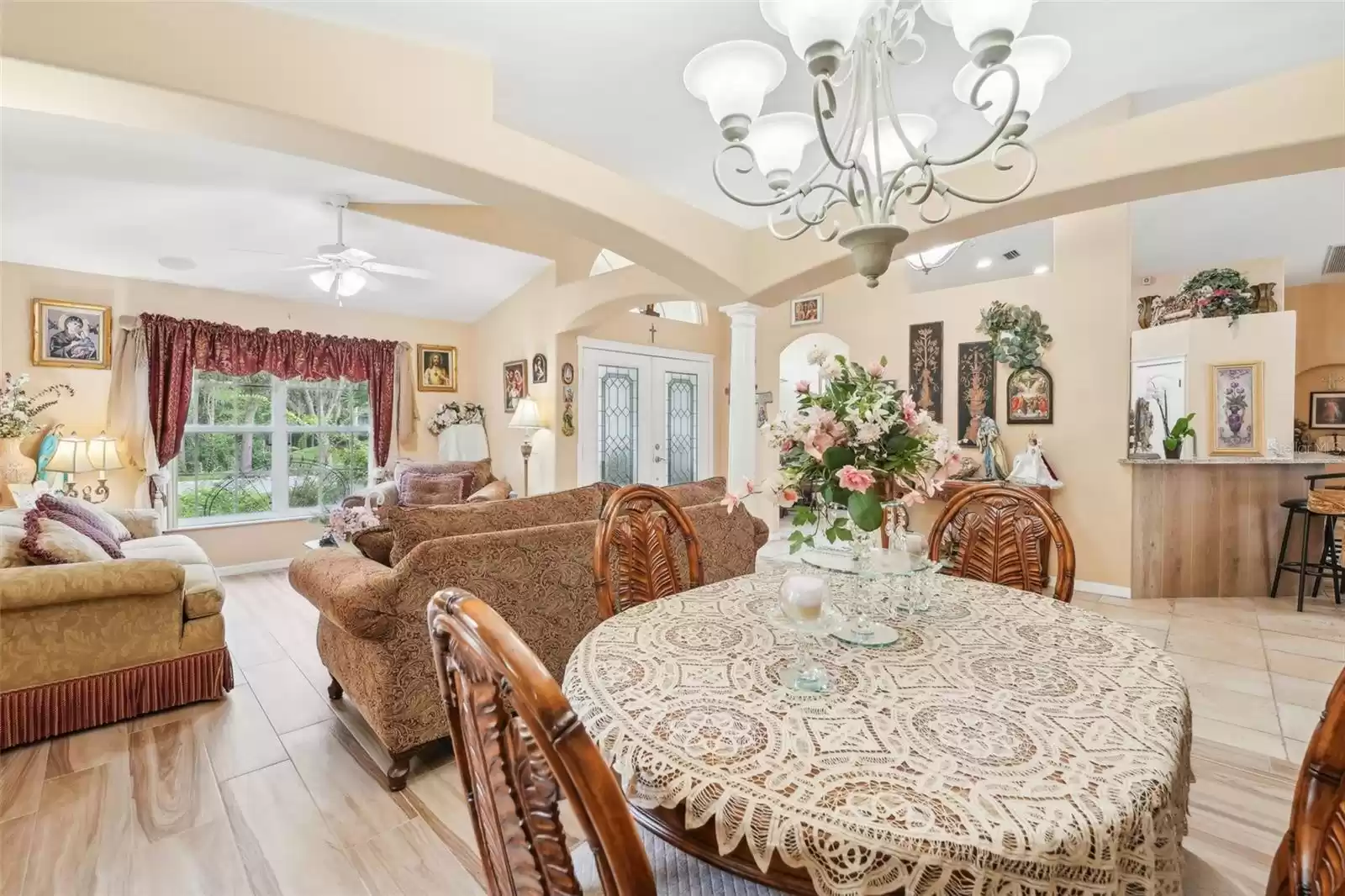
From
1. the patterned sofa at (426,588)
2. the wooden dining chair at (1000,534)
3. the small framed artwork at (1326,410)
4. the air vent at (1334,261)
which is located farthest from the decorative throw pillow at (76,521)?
the small framed artwork at (1326,410)

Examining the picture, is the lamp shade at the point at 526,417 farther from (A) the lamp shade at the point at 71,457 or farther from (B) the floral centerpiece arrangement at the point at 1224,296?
(B) the floral centerpiece arrangement at the point at 1224,296

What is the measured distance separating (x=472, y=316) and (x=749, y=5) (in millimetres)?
4513

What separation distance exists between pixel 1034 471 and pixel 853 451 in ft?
12.3

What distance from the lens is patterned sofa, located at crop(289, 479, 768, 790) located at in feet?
6.19

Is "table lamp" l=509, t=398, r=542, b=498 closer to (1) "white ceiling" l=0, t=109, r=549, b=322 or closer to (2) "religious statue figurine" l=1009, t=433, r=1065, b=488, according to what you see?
(1) "white ceiling" l=0, t=109, r=549, b=322

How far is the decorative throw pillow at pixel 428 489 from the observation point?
16.1 ft

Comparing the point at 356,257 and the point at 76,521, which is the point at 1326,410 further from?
the point at 76,521

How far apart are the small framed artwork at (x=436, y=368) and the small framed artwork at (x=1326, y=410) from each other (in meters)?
9.02

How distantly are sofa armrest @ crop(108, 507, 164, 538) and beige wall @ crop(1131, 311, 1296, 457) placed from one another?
8.10 m

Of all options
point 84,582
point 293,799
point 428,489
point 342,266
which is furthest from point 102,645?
point 428,489

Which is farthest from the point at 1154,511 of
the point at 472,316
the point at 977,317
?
the point at 472,316

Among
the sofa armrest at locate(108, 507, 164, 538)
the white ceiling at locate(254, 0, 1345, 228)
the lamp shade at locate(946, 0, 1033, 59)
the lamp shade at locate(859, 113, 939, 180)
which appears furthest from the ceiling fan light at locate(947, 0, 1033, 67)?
the sofa armrest at locate(108, 507, 164, 538)

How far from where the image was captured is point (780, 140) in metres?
1.95

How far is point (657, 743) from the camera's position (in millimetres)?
818
